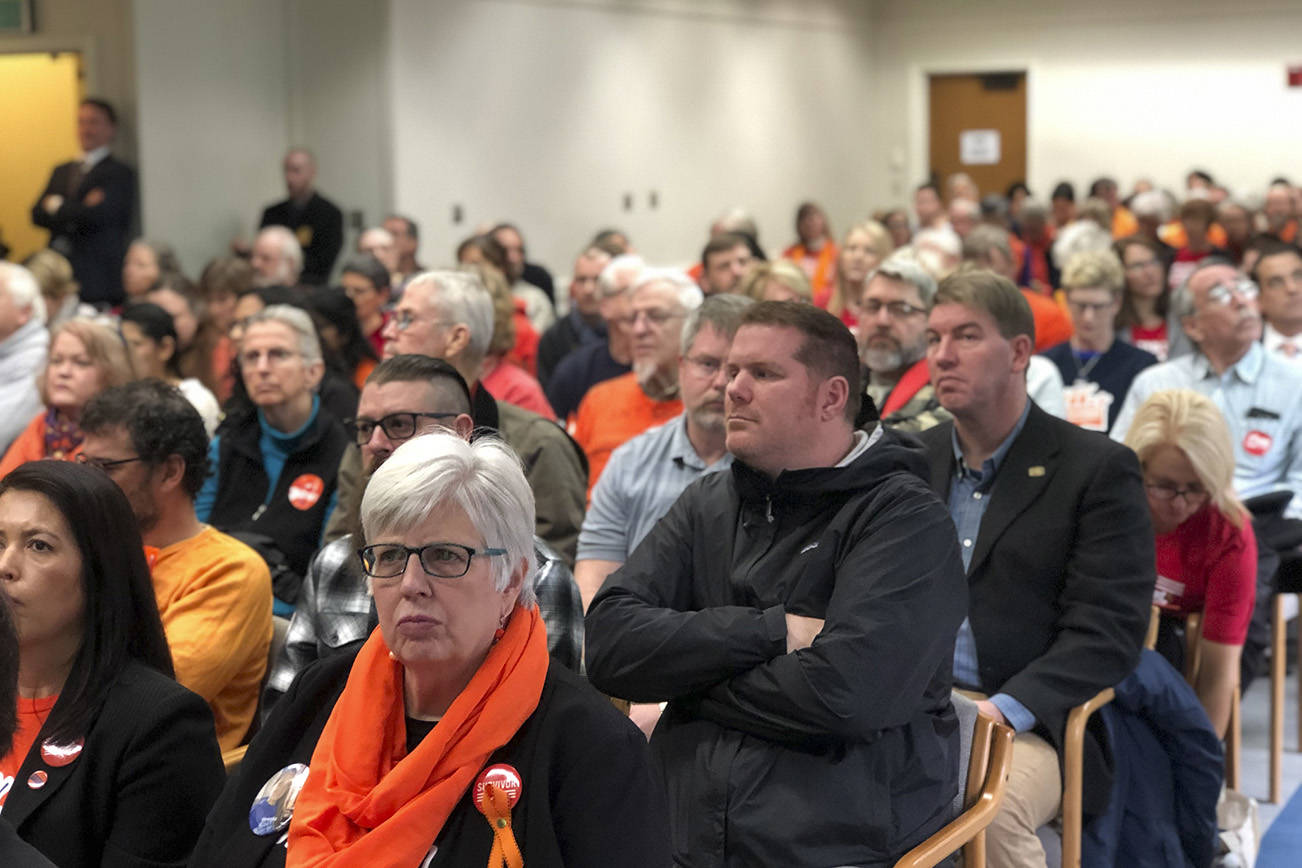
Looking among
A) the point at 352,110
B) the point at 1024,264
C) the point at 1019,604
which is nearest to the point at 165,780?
the point at 1019,604

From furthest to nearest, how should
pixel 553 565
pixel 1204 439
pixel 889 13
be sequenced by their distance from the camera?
pixel 889 13
pixel 1204 439
pixel 553 565

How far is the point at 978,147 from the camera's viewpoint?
1619 cm

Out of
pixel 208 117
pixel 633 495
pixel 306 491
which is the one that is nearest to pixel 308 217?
pixel 208 117

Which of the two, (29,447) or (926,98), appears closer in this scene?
(29,447)

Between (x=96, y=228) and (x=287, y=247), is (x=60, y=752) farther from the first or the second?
(x=96, y=228)

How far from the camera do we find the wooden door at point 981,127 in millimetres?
16031

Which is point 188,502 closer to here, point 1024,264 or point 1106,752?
point 1106,752

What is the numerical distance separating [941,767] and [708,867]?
40 centimetres

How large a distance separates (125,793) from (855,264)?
489cm

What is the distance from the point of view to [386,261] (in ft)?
29.0

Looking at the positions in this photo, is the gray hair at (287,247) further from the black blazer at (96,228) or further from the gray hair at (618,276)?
the gray hair at (618,276)

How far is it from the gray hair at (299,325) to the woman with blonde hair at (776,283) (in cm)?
152

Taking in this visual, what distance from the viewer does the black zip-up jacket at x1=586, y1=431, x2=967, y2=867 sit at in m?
2.35

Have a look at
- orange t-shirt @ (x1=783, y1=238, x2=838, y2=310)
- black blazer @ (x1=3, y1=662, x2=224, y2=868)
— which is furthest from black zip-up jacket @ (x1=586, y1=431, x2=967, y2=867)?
orange t-shirt @ (x1=783, y1=238, x2=838, y2=310)
